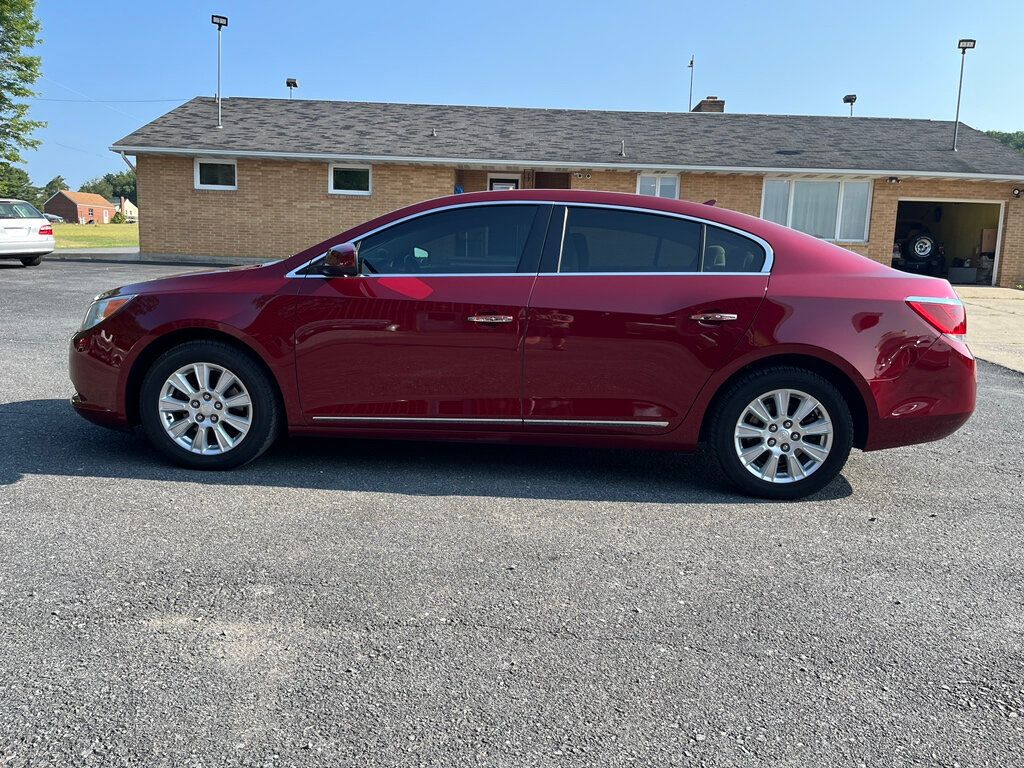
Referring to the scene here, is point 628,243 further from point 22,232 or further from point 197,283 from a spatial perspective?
point 22,232

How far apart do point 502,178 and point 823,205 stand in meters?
8.41

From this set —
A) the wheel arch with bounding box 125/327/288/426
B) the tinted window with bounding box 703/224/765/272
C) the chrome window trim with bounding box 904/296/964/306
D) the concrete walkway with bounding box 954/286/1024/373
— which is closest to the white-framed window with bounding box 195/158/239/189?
the concrete walkway with bounding box 954/286/1024/373

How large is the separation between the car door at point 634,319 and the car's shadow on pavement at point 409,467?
38 cm

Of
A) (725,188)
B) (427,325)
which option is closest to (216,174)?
(725,188)

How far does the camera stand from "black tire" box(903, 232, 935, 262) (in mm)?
24328

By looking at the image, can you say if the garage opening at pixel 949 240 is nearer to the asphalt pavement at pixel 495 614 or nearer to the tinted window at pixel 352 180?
the tinted window at pixel 352 180

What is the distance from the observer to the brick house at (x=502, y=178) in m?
22.3

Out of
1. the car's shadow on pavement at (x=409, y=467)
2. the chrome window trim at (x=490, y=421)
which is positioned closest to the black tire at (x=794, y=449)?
the car's shadow on pavement at (x=409, y=467)

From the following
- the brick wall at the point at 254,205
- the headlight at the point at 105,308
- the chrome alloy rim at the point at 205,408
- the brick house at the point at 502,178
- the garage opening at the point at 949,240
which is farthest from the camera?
the garage opening at the point at 949,240

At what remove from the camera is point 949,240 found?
86.0 ft

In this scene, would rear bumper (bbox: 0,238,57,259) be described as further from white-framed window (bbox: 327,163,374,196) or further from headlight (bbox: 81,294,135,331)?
headlight (bbox: 81,294,135,331)

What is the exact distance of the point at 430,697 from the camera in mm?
2654

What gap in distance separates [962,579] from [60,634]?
3.48 meters

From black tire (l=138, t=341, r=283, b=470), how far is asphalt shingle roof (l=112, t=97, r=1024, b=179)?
1804 centimetres
